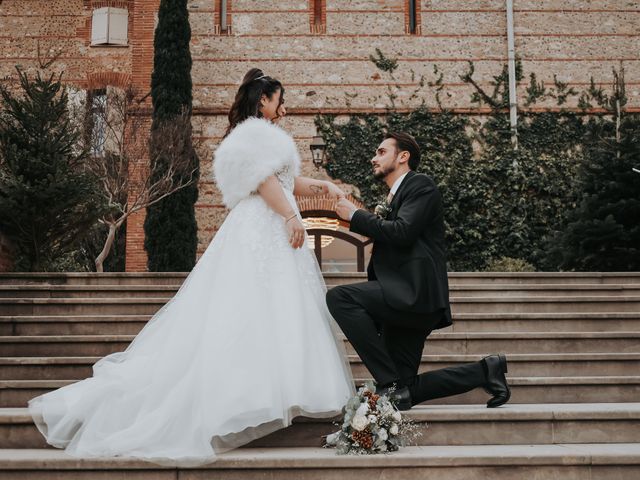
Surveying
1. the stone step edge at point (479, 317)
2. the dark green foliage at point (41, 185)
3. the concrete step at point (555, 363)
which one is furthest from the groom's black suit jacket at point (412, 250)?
the dark green foliage at point (41, 185)

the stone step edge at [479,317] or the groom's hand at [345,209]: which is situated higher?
the groom's hand at [345,209]

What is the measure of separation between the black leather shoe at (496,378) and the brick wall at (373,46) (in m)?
10.7

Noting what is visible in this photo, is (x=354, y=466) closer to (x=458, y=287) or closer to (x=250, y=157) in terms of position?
(x=250, y=157)

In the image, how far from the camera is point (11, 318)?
5.44 metres

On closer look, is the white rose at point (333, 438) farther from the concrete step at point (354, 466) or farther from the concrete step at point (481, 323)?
the concrete step at point (481, 323)

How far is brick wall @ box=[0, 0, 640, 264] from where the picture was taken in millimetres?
14102

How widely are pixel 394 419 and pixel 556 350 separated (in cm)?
243

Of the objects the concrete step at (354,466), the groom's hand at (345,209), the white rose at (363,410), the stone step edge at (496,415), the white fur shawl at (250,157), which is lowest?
the concrete step at (354,466)

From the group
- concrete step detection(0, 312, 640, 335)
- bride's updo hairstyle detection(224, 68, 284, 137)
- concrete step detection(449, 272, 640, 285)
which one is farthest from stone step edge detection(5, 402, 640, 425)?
concrete step detection(449, 272, 640, 285)

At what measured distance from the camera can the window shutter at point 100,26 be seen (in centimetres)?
1557

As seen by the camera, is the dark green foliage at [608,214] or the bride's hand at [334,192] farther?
the dark green foliage at [608,214]

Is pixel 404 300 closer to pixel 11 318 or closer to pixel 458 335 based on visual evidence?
pixel 458 335

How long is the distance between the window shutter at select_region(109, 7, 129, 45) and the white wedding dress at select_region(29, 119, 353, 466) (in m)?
13.2

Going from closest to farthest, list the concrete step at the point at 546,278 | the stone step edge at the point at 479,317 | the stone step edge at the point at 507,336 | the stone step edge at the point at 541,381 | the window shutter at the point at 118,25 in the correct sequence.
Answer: the stone step edge at the point at 541,381 < the stone step edge at the point at 507,336 < the stone step edge at the point at 479,317 < the concrete step at the point at 546,278 < the window shutter at the point at 118,25
